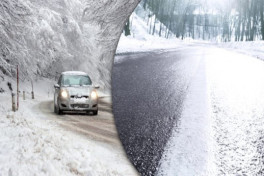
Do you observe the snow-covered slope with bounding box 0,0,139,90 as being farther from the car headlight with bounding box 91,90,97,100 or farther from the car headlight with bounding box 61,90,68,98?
the car headlight with bounding box 61,90,68,98

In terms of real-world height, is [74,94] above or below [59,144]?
above

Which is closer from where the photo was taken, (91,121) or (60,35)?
(91,121)

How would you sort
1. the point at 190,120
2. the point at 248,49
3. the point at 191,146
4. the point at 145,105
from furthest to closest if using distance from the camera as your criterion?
the point at 248,49 < the point at 145,105 < the point at 190,120 < the point at 191,146

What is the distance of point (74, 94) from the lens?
14.3 feet

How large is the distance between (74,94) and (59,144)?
0.64 m

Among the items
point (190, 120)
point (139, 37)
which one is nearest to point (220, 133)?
point (190, 120)

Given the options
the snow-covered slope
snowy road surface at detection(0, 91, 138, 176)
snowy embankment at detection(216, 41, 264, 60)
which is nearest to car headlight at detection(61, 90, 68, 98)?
snowy road surface at detection(0, 91, 138, 176)

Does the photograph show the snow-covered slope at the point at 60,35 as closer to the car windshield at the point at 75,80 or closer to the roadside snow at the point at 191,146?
the car windshield at the point at 75,80

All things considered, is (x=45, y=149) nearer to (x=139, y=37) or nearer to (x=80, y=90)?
(x=80, y=90)

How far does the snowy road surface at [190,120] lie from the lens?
2.31 metres

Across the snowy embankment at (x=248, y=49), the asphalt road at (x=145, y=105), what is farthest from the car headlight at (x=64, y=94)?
the snowy embankment at (x=248, y=49)

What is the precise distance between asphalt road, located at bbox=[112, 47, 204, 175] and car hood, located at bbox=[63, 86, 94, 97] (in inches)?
12.8

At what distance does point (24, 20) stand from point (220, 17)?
11.9 feet

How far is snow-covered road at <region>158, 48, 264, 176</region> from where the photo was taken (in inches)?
88.2
